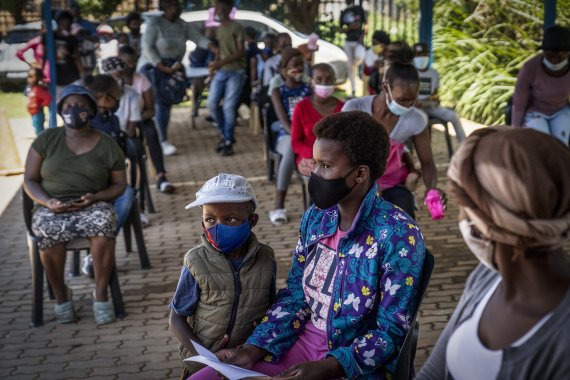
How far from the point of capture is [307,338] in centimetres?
341

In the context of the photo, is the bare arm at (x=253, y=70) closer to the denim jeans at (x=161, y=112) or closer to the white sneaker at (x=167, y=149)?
the white sneaker at (x=167, y=149)

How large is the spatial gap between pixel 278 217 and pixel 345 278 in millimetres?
5099

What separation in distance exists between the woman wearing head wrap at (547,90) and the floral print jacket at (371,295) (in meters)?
5.02

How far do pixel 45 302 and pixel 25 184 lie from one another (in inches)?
40.1

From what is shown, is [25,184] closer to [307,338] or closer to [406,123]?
[406,123]

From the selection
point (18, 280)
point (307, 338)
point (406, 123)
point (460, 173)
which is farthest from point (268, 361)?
point (18, 280)

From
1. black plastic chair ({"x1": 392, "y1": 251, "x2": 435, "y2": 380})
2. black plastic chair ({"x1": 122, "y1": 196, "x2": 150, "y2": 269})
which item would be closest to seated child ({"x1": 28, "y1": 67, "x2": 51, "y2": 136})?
black plastic chair ({"x1": 122, "y1": 196, "x2": 150, "y2": 269})

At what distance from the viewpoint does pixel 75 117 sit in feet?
18.7

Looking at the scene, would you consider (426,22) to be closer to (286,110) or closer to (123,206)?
(286,110)

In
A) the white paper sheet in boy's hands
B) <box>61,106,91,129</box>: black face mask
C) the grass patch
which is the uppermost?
<box>61,106,91,129</box>: black face mask

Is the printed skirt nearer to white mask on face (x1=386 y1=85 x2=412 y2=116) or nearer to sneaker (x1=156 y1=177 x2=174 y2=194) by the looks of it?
white mask on face (x1=386 y1=85 x2=412 y2=116)

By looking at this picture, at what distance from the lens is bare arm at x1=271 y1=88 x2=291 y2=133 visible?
8.37 meters

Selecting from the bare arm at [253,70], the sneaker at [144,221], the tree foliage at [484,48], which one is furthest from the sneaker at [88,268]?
the tree foliage at [484,48]

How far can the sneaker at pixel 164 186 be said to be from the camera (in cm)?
969
